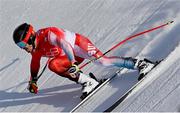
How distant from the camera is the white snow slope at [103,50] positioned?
323 inches

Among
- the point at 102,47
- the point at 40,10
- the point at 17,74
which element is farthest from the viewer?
the point at 40,10

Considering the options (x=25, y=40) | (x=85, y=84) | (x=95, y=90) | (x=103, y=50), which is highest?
(x=25, y=40)

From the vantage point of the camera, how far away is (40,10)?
561 inches

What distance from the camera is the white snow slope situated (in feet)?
26.9

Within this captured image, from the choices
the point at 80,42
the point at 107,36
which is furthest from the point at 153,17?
the point at 80,42

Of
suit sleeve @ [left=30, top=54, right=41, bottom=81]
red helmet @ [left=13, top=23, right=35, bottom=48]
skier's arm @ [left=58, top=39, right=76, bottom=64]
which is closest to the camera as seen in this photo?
skier's arm @ [left=58, top=39, right=76, bottom=64]

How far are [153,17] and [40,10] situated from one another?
4164 millimetres

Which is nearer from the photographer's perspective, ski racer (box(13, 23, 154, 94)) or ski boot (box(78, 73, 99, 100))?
ski racer (box(13, 23, 154, 94))

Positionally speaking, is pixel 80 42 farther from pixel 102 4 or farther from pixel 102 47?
pixel 102 4

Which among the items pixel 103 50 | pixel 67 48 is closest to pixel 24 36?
pixel 67 48

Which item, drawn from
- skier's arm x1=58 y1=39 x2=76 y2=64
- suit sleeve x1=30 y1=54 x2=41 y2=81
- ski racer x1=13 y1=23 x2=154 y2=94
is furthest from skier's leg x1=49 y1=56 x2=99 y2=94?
suit sleeve x1=30 y1=54 x2=41 y2=81

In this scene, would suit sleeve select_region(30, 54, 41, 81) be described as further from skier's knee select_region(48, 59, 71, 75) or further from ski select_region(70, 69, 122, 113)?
ski select_region(70, 69, 122, 113)

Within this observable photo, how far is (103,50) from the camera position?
1059cm

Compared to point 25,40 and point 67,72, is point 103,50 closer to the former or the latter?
point 67,72
